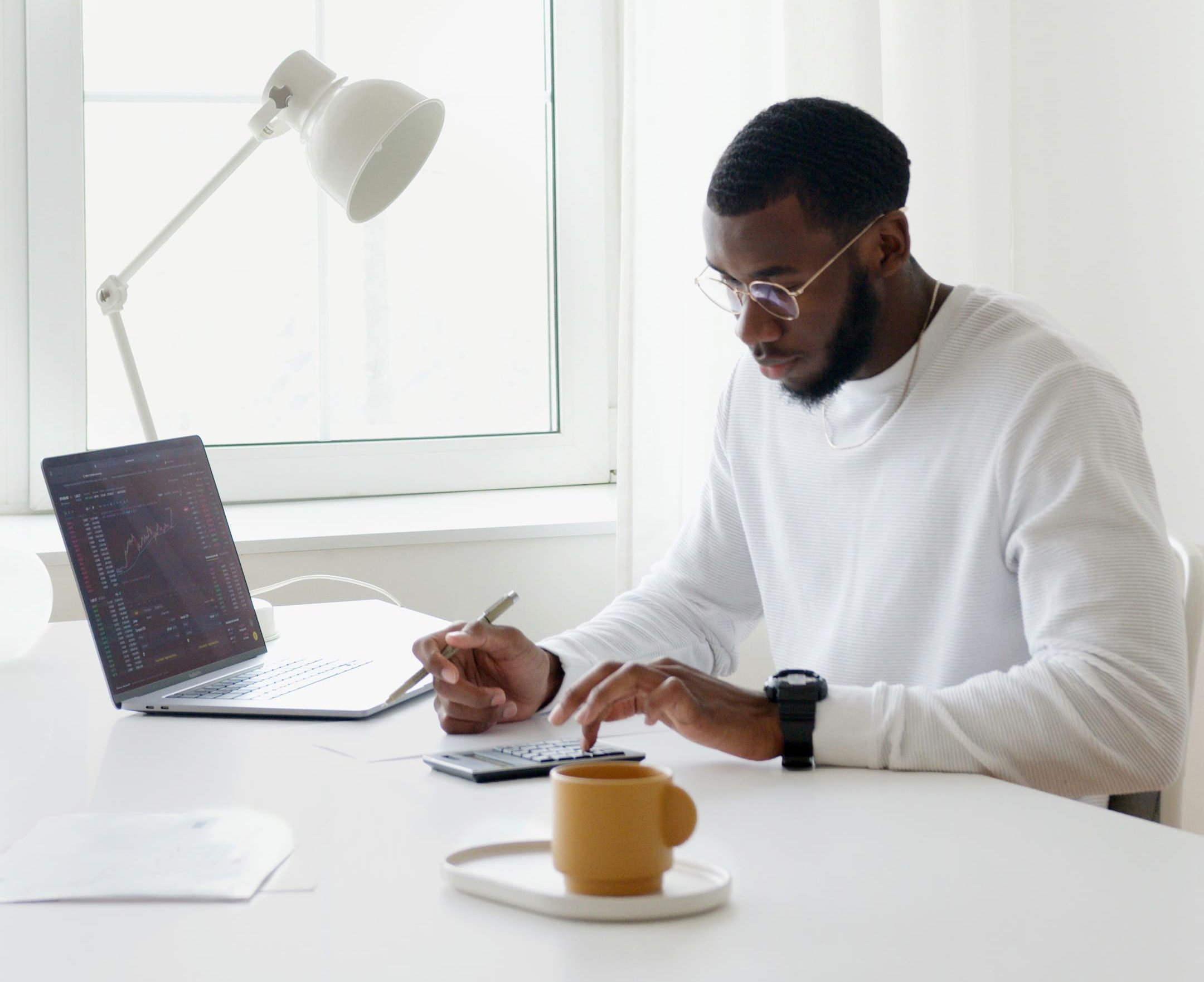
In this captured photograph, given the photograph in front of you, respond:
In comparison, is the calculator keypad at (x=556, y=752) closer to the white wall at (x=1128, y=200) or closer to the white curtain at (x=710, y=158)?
the white curtain at (x=710, y=158)

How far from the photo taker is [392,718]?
4.15 feet

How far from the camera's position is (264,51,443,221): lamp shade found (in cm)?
156

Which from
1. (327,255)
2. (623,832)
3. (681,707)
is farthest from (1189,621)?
(327,255)

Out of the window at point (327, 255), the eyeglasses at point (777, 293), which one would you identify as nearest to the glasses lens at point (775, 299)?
the eyeglasses at point (777, 293)

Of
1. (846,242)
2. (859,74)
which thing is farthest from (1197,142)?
(846,242)

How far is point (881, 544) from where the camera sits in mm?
1413

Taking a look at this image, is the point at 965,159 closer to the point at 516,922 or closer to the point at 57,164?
the point at 57,164

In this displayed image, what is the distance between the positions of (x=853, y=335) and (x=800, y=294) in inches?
3.0

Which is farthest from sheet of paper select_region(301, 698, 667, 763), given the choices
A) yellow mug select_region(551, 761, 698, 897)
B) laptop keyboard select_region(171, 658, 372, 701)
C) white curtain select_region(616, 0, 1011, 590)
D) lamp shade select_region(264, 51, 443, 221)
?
white curtain select_region(616, 0, 1011, 590)

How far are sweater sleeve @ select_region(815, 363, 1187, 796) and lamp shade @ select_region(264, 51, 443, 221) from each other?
2.74ft

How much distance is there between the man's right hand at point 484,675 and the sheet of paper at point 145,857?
0.90 feet

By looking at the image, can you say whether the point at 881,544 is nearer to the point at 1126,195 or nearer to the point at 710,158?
the point at 710,158

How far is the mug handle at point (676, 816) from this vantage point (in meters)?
0.74

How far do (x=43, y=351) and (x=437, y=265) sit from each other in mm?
725
